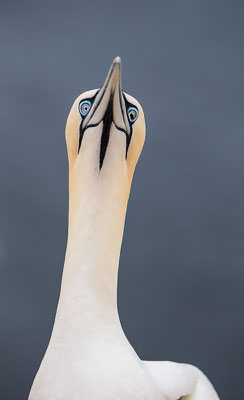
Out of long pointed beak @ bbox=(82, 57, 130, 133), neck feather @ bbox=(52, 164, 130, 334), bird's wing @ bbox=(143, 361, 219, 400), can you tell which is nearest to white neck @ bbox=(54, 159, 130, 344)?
neck feather @ bbox=(52, 164, 130, 334)

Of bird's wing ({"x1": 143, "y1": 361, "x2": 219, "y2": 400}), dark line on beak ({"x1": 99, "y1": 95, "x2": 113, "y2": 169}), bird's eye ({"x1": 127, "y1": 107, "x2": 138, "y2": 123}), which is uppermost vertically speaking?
bird's eye ({"x1": 127, "y1": 107, "x2": 138, "y2": 123})

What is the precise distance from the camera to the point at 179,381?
289 cm

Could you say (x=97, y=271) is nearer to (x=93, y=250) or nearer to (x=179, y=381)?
(x=93, y=250)

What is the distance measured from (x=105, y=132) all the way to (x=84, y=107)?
180mm

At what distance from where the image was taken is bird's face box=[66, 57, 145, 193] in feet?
8.23

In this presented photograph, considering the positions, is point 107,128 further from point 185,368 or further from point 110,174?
point 185,368

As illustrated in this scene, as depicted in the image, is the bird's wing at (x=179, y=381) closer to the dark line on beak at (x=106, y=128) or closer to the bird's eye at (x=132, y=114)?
the dark line on beak at (x=106, y=128)

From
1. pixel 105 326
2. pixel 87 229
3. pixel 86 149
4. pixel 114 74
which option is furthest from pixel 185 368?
pixel 114 74

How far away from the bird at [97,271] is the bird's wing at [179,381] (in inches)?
0.5

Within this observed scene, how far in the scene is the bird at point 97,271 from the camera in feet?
7.62

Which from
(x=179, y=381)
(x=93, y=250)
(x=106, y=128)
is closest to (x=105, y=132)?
(x=106, y=128)

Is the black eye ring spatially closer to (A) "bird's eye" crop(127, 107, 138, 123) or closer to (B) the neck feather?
(A) "bird's eye" crop(127, 107, 138, 123)

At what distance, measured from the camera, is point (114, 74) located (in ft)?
7.88

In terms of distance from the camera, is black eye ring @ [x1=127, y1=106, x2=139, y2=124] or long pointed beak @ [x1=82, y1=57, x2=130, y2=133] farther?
black eye ring @ [x1=127, y1=106, x2=139, y2=124]
